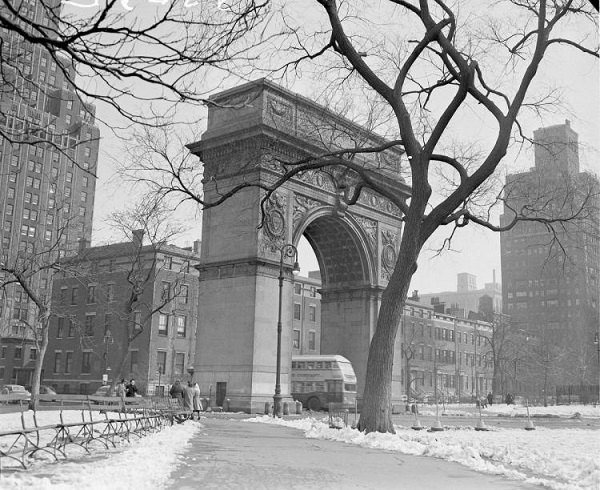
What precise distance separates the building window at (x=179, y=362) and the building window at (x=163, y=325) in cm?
239

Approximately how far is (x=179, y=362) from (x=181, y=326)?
3.26 metres

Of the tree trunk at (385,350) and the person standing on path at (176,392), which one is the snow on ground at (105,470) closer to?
the tree trunk at (385,350)

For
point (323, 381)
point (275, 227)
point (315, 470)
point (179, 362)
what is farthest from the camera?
point (179, 362)

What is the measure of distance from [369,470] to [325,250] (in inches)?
1277

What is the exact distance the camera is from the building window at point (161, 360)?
61.8 meters

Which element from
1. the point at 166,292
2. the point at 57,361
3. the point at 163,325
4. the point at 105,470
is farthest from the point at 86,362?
the point at 105,470

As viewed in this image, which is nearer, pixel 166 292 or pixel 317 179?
pixel 317 179

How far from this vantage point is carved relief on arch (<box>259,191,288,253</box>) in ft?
115

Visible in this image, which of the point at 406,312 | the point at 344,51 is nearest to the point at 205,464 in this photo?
the point at 344,51

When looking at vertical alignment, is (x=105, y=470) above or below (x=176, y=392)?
below

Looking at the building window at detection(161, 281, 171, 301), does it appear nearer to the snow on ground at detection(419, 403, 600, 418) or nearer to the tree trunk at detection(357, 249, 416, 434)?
the snow on ground at detection(419, 403, 600, 418)

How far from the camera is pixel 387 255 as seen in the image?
140 feet

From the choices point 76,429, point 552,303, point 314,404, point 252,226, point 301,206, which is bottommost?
point 314,404

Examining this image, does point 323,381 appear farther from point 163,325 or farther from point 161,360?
point 163,325
